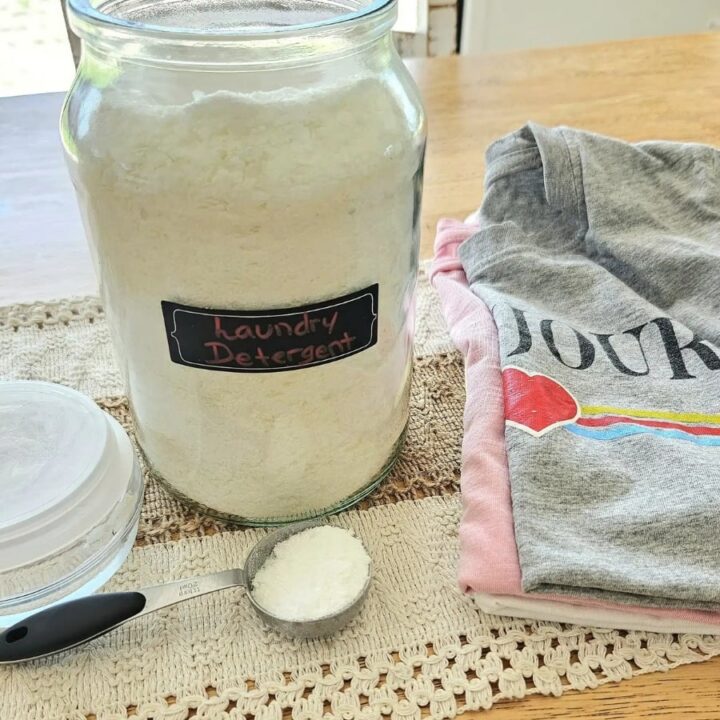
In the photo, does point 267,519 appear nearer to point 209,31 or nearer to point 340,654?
point 340,654

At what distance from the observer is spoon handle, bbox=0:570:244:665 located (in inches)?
13.8

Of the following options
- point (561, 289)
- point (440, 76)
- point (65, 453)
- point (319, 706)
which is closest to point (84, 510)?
point (65, 453)

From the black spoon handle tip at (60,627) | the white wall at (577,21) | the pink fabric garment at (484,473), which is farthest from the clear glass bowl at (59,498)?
the white wall at (577,21)

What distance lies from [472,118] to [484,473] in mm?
579

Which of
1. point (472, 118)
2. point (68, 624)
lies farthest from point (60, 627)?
point (472, 118)

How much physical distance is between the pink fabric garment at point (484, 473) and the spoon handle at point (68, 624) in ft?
0.53

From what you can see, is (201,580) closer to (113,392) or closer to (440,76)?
(113,392)

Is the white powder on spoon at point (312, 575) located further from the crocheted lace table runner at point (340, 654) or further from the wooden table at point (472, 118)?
the wooden table at point (472, 118)

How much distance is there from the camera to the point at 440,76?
3.26ft

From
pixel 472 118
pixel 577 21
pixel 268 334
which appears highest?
pixel 268 334

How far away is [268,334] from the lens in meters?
0.35

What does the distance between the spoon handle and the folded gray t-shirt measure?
0.63 feet

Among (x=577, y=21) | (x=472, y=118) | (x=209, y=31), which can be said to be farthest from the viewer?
(x=577, y=21)

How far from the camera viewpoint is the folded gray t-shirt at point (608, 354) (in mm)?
382
